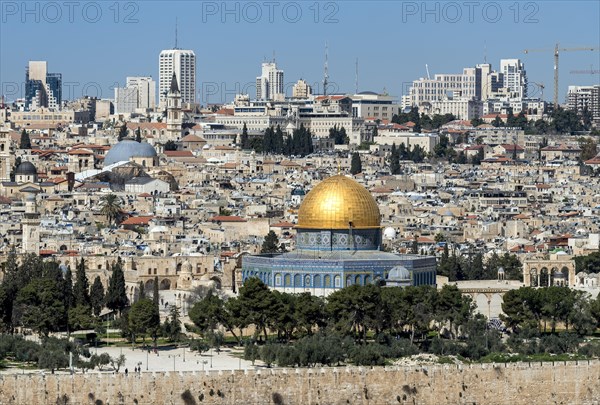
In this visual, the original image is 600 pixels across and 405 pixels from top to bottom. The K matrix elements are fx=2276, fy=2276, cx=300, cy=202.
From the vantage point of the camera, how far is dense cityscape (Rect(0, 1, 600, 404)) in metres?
48.2

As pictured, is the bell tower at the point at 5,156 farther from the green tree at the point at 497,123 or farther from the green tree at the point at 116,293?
the green tree at the point at 497,123

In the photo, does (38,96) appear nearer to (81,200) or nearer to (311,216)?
(81,200)

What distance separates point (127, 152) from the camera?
114m

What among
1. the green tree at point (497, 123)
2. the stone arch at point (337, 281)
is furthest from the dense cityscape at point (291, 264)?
the green tree at point (497, 123)

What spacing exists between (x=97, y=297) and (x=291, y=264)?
5056mm

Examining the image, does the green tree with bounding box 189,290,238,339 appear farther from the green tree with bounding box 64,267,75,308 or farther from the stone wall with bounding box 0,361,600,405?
the stone wall with bounding box 0,361,600,405

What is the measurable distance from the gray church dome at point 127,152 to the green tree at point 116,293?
174 ft

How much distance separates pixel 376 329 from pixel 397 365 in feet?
14.7

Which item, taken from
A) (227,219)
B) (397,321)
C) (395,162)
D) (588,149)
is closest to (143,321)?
(397,321)

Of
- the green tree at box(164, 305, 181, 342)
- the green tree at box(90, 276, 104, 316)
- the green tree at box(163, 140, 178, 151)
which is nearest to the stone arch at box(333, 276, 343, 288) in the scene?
the green tree at box(164, 305, 181, 342)

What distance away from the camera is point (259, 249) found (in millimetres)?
72188

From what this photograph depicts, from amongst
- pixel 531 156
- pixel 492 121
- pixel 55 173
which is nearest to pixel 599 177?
pixel 531 156

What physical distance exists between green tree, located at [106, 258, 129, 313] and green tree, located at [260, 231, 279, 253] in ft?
36.1

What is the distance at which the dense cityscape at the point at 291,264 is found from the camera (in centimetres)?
4825
